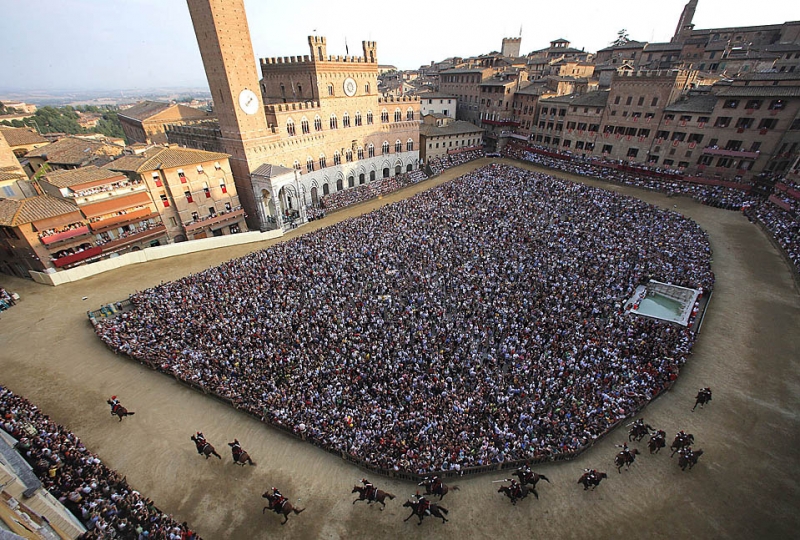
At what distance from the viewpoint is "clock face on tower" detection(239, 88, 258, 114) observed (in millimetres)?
35062

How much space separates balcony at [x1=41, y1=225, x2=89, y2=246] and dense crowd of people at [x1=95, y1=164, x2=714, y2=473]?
9906 mm

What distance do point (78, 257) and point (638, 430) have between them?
41165 millimetres

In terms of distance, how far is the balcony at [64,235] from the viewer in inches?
1059

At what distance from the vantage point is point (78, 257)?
28.7 m

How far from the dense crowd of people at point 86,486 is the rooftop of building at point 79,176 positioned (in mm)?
21750

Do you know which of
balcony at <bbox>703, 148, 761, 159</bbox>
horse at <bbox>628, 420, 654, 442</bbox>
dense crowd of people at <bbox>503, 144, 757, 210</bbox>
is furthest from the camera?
balcony at <bbox>703, 148, 761, 159</bbox>

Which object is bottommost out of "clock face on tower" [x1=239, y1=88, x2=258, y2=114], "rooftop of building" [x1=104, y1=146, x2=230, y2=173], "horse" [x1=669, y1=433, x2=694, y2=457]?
"horse" [x1=669, y1=433, x2=694, y2=457]

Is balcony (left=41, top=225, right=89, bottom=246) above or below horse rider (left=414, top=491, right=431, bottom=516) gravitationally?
above

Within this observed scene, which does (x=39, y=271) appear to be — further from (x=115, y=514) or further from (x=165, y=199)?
(x=115, y=514)

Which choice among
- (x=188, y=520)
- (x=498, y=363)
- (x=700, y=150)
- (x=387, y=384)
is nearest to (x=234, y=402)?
(x=188, y=520)

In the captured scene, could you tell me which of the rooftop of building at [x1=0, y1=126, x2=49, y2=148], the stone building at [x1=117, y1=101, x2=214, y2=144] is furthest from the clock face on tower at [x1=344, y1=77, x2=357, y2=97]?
the rooftop of building at [x1=0, y1=126, x2=49, y2=148]

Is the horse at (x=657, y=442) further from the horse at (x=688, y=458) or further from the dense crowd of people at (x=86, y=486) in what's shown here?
the dense crowd of people at (x=86, y=486)

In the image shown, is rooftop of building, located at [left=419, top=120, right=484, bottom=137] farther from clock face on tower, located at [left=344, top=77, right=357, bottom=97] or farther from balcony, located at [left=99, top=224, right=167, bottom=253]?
balcony, located at [left=99, top=224, right=167, bottom=253]

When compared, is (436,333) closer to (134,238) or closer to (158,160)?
(134,238)
